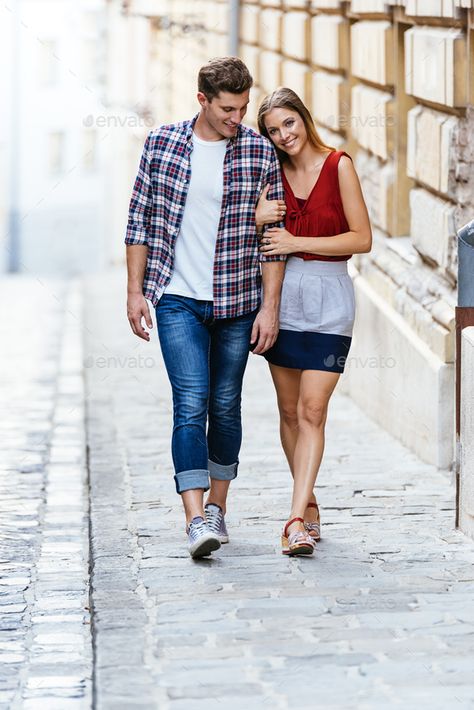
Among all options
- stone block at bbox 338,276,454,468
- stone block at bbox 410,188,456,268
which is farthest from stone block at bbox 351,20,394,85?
stone block at bbox 338,276,454,468

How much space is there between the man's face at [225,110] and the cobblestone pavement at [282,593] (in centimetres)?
165

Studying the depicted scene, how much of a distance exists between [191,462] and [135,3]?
25.7 meters

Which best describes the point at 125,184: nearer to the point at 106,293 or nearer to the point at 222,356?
the point at 106,293

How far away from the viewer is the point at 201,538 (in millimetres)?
5965

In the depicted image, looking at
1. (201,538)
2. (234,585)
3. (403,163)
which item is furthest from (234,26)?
(234,585)

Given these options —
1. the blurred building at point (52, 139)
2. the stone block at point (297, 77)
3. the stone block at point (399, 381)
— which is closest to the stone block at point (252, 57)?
the stone block at point (297, 77)

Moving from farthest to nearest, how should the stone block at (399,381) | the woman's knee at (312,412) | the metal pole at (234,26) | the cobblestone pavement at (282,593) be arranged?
1. the metal pole at (234,26)
2. the stone block at (399,381)
3. the woman's knee at (312,412)
4. the cobblestone pavement at (282,593)

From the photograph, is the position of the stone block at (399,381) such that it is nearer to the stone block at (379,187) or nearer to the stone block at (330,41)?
the stone block at (379,187)

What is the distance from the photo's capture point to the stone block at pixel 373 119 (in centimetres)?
946

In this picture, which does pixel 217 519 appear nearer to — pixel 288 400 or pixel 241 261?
pixel 288 400

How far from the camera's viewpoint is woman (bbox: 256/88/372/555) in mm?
5949

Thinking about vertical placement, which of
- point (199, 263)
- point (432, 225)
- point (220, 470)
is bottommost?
point (220, 470)

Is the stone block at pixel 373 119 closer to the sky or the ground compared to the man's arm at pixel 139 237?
closer to the sky

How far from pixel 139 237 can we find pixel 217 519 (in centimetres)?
121
